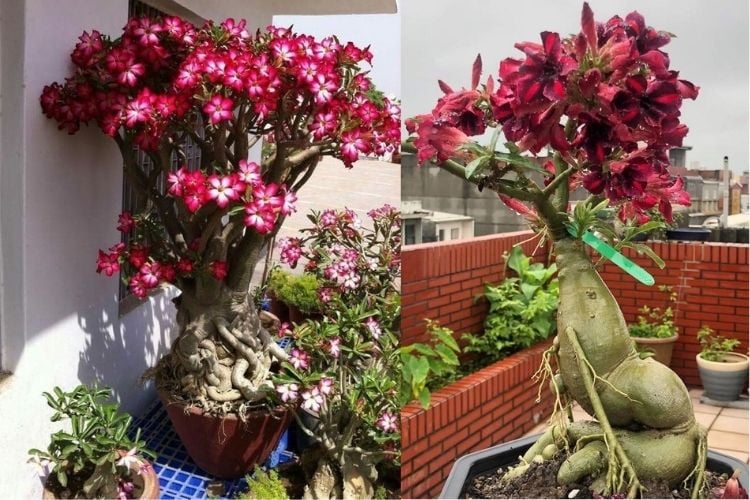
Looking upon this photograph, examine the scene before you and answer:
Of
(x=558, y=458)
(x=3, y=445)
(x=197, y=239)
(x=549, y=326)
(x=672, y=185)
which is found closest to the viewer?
(x=672, y=185)

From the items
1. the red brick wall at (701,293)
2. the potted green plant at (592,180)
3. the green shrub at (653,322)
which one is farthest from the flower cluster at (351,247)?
the potted green plant at (592,180)

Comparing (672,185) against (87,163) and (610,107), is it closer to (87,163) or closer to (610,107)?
(610,107)

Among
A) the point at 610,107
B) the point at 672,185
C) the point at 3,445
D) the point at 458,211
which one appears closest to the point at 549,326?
the point at 458,211

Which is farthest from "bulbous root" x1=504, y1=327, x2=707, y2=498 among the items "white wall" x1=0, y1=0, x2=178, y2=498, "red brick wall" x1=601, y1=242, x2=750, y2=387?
"red brick wall" x1=601, y1=242, x2=750, y2=387

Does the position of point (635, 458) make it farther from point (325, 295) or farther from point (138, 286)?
point (325, 295)

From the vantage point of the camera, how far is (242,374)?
2.02 m

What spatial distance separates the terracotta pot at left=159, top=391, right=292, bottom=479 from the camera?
1.99 m

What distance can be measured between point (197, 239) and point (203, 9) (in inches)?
35.2

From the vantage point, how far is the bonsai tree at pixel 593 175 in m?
0.88

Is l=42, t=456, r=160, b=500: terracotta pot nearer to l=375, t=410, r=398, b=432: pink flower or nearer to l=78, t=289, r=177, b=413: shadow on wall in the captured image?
l=78, t=289, r=177, b=413: shadow on wall

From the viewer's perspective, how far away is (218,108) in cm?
164

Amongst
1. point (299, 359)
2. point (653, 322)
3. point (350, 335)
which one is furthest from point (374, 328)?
point (653, 322)

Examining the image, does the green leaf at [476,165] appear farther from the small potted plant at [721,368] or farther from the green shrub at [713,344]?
the green shrub at [713,344]

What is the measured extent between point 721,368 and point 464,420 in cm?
100
